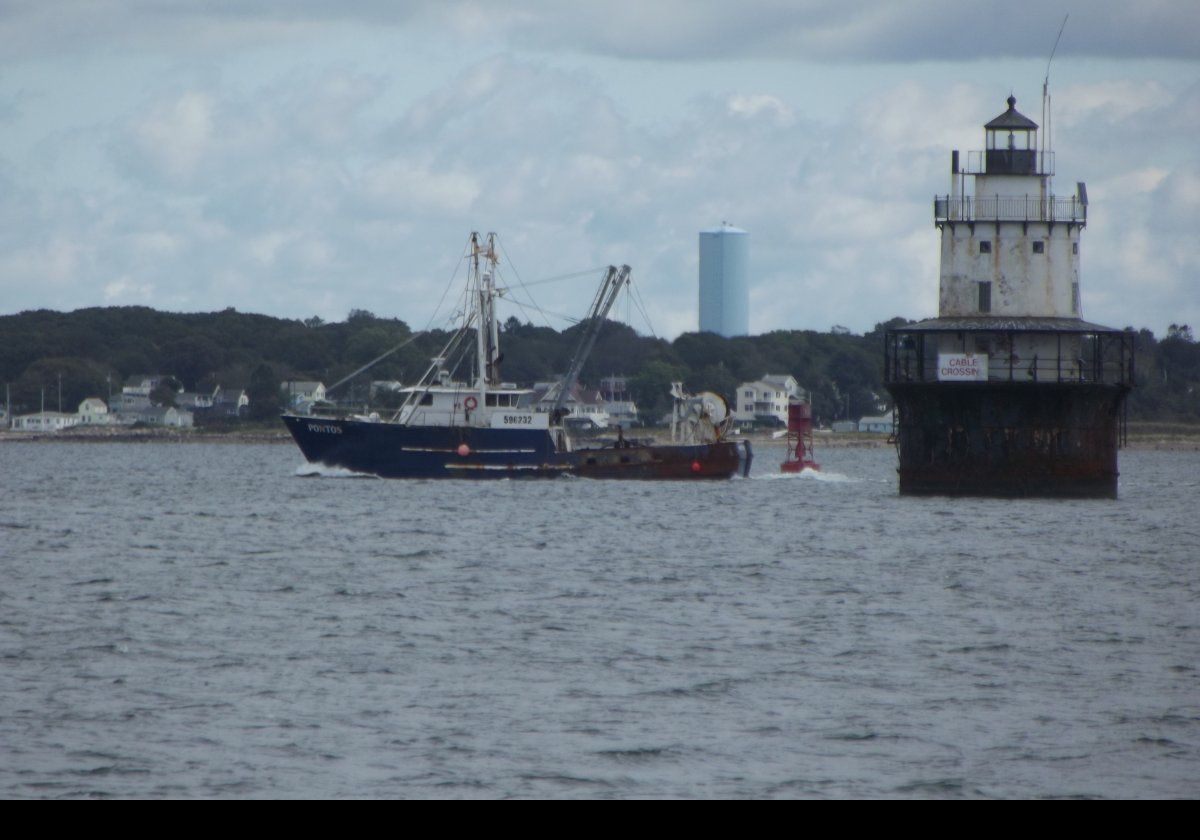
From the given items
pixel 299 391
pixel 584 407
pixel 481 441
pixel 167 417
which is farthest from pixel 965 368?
pixel 167 417

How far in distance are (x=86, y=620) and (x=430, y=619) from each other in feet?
14.8

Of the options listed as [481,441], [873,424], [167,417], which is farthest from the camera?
[167,417]

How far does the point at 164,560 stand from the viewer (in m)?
32.3

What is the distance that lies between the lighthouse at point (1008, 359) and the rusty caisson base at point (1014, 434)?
0.09 feet

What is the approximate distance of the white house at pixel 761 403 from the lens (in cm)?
16675

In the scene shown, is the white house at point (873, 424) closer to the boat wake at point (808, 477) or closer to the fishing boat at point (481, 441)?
the boat wake at point (808, 477)

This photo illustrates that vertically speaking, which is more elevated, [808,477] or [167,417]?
[167,417]

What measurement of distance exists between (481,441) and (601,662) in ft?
149

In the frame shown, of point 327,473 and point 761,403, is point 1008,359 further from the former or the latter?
point 761,403

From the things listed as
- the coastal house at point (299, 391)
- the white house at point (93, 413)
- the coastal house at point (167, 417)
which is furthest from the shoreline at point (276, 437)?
the white house at point (93, 413)

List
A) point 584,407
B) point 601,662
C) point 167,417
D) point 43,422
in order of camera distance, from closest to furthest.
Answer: point 601,662, point 584,407, point 167,417, point 43,422

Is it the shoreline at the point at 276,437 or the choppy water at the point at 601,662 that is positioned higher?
the shoreline at the point at 276,437

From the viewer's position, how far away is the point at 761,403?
553 ft
